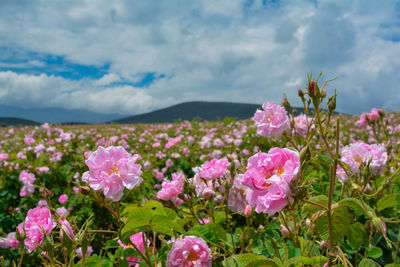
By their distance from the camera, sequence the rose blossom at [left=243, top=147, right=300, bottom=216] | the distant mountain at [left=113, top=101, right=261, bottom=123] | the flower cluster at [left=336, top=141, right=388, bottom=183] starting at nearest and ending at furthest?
the rose blossom at [left=243, top=147, right=300, bottom=216] < the flower cluster at [left=336, top=141, right=388, bottom=183] < the distant mountain at [left=113, top=101, right=261, bottom=123]

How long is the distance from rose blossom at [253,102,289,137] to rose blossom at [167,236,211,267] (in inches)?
33.3

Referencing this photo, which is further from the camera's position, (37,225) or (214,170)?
(214,170)

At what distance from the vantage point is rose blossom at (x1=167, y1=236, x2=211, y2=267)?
784 millimetres

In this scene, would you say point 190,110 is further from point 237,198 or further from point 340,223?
point 340,223

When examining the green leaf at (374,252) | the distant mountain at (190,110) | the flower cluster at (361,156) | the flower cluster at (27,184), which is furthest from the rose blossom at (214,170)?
the distant mountain at (190,110)

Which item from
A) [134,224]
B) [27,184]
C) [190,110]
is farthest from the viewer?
[190,110]

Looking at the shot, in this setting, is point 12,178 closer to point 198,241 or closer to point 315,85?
point 198,241

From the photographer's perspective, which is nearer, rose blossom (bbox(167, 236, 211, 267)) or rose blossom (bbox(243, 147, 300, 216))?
rose blossom (bbox(243, 147, 300, 216))

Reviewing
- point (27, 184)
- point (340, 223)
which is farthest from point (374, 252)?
point (27, 184)

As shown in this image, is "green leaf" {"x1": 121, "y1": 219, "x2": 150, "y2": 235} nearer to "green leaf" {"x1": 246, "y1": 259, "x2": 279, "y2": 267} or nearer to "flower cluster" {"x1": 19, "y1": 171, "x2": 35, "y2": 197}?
"green leaf" {"x1": 246, "y1": 259, "x2": 279, "y2": 267}

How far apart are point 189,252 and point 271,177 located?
0.36 metres

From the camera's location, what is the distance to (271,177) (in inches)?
26.5

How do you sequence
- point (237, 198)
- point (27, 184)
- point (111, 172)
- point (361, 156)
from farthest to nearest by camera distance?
1. point (27, 184)
2. point (361, 156)
3. point (237, 198)
4. point (111, 172)

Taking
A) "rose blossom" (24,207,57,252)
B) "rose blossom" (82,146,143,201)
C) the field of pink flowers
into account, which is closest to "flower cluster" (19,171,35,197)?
the field of pink flowers
